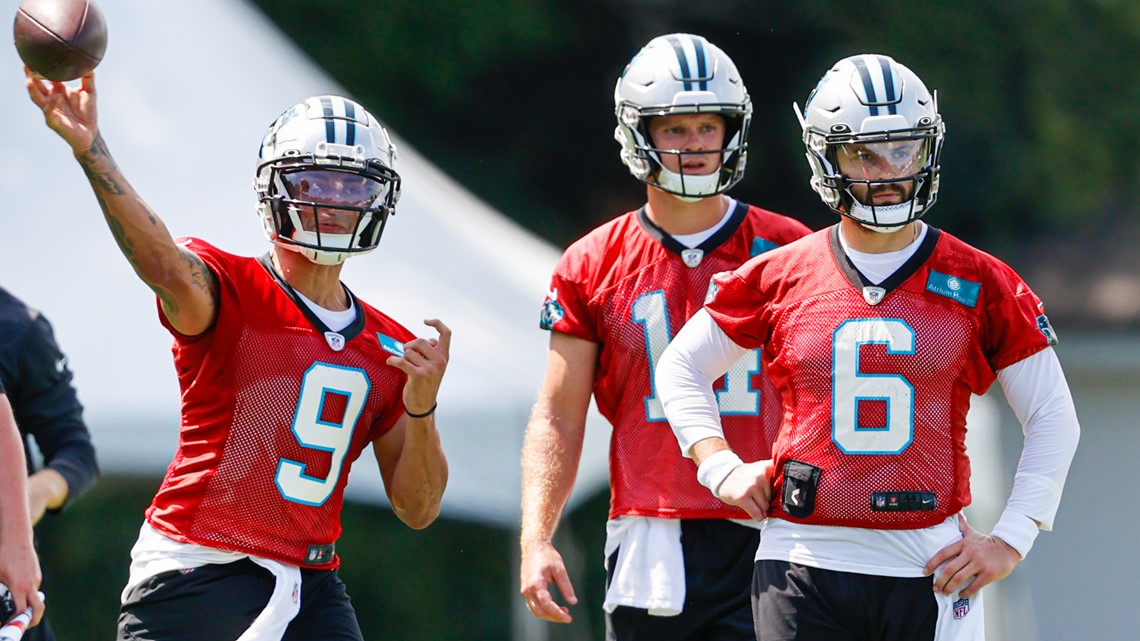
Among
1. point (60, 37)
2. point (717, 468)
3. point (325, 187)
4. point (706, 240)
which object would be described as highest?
point (60, 37)

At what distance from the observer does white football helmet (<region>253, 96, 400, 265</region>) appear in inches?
170

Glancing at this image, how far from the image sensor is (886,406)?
156 inches

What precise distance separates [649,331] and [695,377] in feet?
1.51

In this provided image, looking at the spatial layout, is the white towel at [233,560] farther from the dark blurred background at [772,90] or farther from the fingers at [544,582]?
the dark blurred background at [772,90]

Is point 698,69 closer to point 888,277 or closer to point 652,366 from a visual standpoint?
point 652,366

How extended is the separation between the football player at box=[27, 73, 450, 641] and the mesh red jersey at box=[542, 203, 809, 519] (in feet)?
1.78

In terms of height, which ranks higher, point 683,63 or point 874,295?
point 683,63

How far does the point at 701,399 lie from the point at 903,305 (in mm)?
543

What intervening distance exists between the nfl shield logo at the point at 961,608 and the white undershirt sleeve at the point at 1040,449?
172 millimetres

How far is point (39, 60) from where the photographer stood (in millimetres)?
4012

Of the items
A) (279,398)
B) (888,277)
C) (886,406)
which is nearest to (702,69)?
(888,277)

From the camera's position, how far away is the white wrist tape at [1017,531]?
3936mm

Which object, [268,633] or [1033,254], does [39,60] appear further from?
[1033,254]

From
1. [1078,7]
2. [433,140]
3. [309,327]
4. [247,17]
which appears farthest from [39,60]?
[1078,7]
